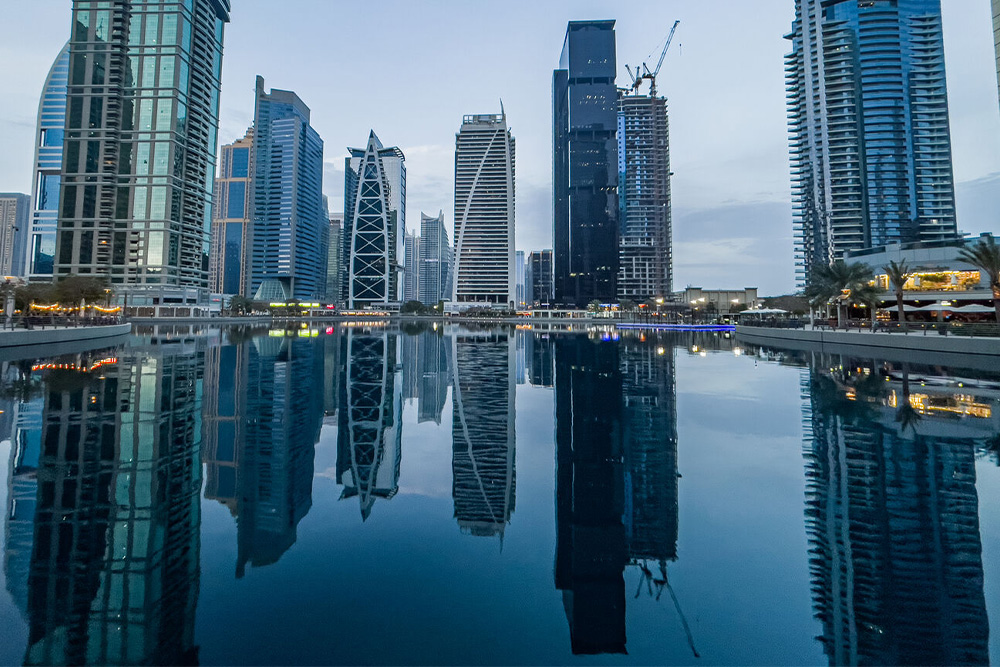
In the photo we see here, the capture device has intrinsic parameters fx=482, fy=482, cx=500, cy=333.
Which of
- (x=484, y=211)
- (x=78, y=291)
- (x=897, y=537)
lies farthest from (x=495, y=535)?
(x=484, y=211)

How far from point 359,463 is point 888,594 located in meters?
8.06

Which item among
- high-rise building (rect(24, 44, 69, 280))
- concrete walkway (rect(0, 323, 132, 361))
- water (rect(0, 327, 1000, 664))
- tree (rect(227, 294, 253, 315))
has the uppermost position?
high-rise building (rect(24, 44, 69, 280))

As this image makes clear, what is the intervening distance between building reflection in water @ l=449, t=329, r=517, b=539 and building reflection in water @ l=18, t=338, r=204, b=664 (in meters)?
3.37

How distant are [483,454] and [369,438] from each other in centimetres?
299

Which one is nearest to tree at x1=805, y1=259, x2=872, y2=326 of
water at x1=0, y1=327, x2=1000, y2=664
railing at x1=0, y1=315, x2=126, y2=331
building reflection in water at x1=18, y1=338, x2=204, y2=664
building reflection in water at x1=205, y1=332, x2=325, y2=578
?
water at x1=0, y1=327, x2=1000, y2=664

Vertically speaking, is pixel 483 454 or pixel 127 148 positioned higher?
pixel 127 148

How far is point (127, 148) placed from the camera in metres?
115

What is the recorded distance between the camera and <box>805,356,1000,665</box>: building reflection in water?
4180mm

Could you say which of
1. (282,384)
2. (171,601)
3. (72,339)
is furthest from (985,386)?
(72,339)

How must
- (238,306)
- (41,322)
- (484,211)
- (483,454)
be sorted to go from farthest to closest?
1. (484,211)
2. (238,306)
3. (41,322)
4. (483,454)

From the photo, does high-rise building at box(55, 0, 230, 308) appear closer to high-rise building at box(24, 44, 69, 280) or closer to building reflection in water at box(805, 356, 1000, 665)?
high-rise building at box(24, 44, 69, 280)

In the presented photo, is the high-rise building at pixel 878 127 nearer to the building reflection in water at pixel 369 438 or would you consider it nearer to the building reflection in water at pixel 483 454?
the building reflection in water at pixel 483 454

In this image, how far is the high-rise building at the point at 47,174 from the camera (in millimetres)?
115625

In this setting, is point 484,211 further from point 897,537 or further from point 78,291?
point 897,537
